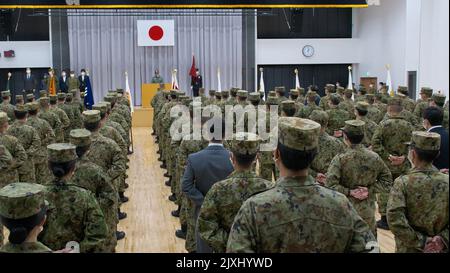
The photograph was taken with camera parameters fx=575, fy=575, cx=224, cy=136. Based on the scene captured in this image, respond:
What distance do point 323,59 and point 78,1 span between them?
31.6ft

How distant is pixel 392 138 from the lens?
6152 millimetres

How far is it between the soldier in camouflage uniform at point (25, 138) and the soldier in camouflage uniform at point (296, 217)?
5.60 metres

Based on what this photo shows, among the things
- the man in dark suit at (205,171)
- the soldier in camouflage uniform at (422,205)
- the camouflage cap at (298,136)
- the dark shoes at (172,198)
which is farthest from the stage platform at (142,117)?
the camouflage cap at (298,136)

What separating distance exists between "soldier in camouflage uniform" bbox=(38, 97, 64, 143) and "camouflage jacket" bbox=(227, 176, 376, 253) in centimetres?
742

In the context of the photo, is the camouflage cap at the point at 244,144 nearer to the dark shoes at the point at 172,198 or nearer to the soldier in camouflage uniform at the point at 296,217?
the soldier in camouflage uniform at the point at 296,217

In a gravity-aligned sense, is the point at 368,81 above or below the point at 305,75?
below

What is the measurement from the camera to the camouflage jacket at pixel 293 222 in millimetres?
2312

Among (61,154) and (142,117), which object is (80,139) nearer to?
(61,154)

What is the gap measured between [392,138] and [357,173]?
177 cm

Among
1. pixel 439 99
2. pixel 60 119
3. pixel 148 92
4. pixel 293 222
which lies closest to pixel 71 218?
pixel 293 222

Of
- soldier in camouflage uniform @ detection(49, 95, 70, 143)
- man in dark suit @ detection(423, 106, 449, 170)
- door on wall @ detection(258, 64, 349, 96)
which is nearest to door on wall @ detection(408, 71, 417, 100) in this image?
door on wall @ detection(258, 64, 349, 96)

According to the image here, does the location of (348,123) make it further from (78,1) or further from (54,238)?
(78,1)
